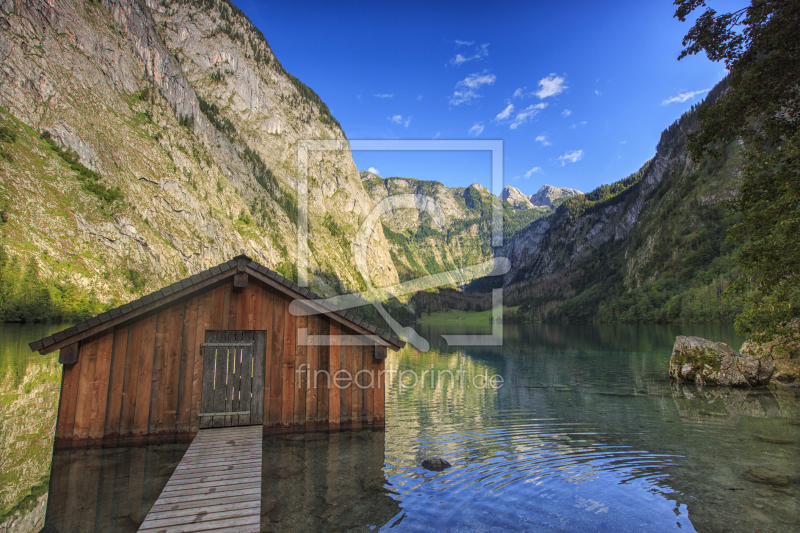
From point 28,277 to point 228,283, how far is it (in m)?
83.6

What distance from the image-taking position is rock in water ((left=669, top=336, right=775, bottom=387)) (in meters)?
24.4

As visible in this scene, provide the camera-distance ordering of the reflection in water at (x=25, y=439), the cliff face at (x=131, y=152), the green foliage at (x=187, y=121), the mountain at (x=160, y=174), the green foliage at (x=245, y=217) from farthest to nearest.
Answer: the green foliage at (x=245, y=217) < the green foliage at (x=187, y=121) < the cliff face at (x=131, y=152) < the mountain at (x=160, y=174) < the reflection in water at (x=25, y=439)

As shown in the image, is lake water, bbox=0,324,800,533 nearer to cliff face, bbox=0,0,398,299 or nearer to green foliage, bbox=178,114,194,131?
cliff face, bbox=0,0,398,299

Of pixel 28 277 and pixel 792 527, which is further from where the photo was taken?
pixel 28 277

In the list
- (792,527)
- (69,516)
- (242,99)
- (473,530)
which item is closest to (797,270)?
(792,527)

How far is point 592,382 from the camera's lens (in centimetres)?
2864

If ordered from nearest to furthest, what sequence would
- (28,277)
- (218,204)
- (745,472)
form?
(745,472) < (28,277) < (218,204)

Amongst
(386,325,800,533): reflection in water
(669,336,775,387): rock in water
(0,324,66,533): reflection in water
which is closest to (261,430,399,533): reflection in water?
(386,325,800,533): reflection in water

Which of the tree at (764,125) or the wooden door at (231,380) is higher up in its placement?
the tree at (764,125)

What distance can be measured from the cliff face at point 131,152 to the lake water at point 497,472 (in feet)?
272

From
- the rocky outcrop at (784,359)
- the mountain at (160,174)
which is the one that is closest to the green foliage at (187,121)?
the mountain at (160,174)

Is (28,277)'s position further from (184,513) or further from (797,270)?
(797,270)

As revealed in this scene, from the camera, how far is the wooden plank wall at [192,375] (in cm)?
1113

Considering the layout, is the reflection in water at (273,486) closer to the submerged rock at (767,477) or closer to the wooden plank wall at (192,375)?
the wooden plank wall at (192,375)
